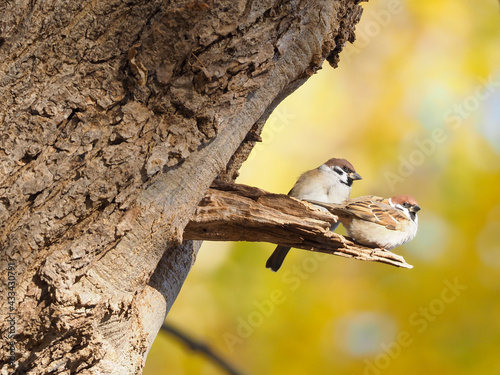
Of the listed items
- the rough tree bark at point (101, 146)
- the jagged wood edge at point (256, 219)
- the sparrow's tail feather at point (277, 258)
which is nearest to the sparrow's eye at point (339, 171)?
the sparrow's tail feather at point (277, 258)

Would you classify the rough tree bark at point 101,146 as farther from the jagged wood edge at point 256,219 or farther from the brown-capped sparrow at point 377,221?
the brown-capped sparrow at point 377,221

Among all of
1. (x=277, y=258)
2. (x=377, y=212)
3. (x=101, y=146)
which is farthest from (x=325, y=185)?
(x=101, y=146)

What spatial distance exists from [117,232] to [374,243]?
1780 millimetres

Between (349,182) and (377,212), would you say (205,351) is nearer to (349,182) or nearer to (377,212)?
(377,212)

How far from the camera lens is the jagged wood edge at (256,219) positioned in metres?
1.96

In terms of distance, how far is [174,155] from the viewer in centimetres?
171

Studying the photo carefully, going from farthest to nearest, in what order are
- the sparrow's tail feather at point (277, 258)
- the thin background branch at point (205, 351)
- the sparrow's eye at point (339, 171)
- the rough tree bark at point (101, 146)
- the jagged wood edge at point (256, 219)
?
the sparrow's eye at point (339, 171)
the sparrow's tail feather at point (277, 258)
the thin background branch at point (205, 351)
the jagged wood edge at point (256, 219)
the rough tree bark at point (101, 146)

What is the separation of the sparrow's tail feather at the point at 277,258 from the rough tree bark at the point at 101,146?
4.62 ft

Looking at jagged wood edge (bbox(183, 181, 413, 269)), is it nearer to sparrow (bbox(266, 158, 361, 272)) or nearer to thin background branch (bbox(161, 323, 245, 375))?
thin background branch (bbox(161, 323, 245, 375))

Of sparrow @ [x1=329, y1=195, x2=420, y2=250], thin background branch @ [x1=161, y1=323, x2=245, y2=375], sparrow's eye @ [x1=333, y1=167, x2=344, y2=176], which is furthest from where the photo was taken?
sparrow's eye @ [x1=333, y1=167, x2=344, y2=176]

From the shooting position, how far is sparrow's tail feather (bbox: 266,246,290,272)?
3.17 metres

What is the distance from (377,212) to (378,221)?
0.13m

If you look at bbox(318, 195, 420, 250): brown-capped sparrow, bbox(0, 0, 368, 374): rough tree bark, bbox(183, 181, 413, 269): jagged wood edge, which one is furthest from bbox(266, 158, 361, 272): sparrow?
bbox(0, 0, 368, 374): rough tree bark

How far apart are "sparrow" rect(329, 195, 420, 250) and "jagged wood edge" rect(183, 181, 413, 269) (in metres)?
0.96
